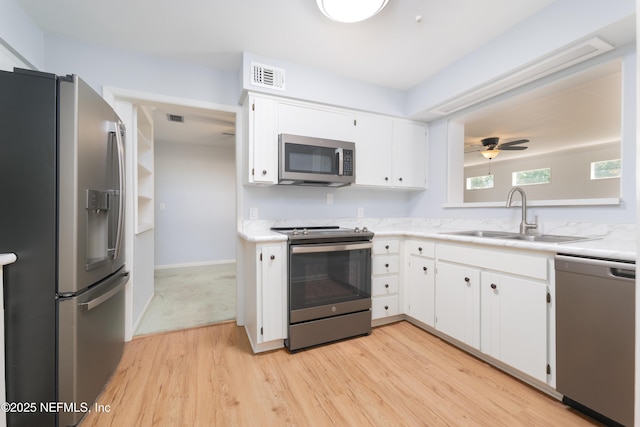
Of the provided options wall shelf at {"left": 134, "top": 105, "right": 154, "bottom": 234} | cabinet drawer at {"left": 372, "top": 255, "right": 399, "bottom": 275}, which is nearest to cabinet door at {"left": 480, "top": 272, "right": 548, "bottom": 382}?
cabinet drawer at {"left": 372, "top": 255, "right": 399, "bottom": 275}

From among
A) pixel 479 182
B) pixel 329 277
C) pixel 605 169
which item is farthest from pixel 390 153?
pixel 479 182

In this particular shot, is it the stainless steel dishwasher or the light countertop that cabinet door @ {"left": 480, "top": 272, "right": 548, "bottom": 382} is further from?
the light countertop

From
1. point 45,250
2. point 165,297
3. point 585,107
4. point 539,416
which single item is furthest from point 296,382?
A: point 585,107

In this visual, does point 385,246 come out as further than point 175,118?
No

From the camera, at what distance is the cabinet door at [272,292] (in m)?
2.01

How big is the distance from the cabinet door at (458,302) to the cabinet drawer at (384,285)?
43 cm

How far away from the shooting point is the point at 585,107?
3.54 metres

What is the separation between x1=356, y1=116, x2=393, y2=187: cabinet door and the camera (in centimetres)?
275

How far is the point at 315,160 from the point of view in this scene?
2.42 m

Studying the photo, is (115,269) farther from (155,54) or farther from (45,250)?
(155,54)

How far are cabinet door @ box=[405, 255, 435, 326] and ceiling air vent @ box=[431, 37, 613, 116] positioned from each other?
1.54 metres

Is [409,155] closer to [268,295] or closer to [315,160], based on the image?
Result: [315,160]

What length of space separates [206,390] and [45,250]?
1163mm

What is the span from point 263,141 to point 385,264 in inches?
63.2
